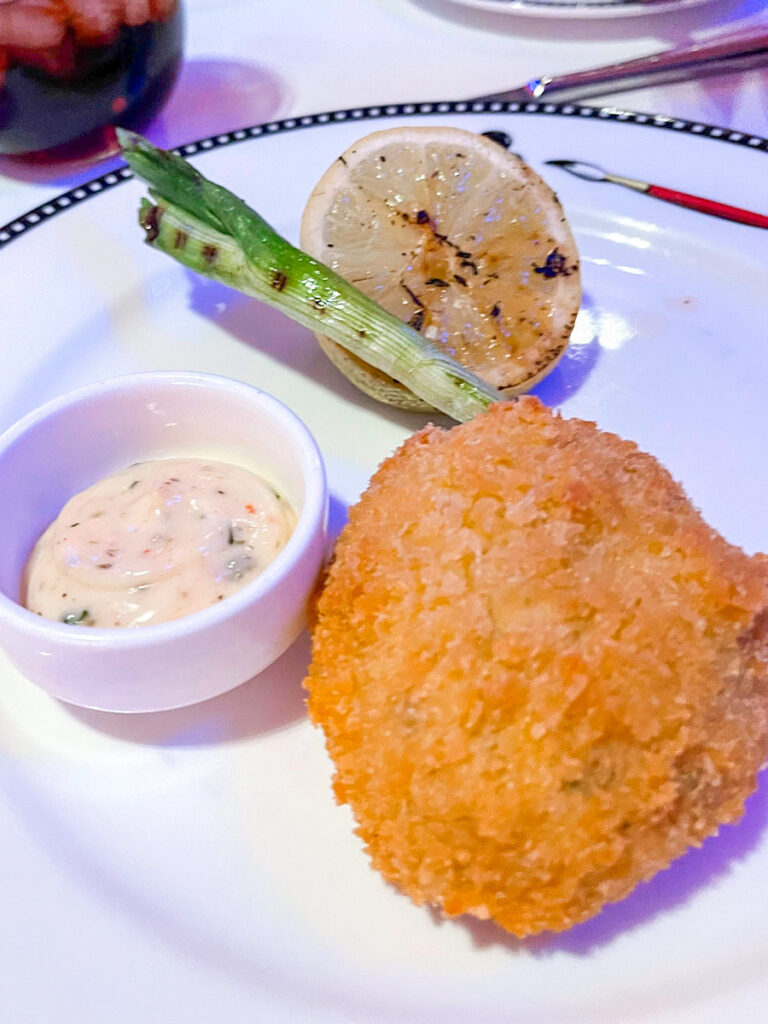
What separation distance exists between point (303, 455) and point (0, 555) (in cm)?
60

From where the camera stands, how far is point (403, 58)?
130 inches

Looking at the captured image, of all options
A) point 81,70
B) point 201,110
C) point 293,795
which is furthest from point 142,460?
point 201,110

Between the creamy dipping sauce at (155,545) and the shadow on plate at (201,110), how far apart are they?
1.64 metres

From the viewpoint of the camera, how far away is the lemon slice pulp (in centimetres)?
204

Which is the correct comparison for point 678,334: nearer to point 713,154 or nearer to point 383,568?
point 713,154

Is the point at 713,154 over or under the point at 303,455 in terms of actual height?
over

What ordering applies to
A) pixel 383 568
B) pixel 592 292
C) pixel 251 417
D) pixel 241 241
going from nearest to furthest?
1. pixel 383 568
2. pixel 251 417
3. pixel 241 241
4. pixel 592 292

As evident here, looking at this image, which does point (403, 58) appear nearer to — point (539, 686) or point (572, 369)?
point (572, 369)

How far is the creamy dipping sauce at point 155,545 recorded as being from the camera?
4.83 ft

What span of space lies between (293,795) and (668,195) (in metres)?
2.01

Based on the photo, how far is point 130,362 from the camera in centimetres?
223

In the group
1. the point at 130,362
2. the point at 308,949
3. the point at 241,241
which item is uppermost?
the point at 241,241

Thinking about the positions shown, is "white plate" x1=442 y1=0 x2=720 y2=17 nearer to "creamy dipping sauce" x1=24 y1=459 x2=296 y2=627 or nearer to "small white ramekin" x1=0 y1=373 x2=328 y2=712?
"small white ramekin" x1=0 y1=373 x2=328 y2=712

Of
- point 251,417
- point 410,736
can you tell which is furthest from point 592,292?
point 410,736
